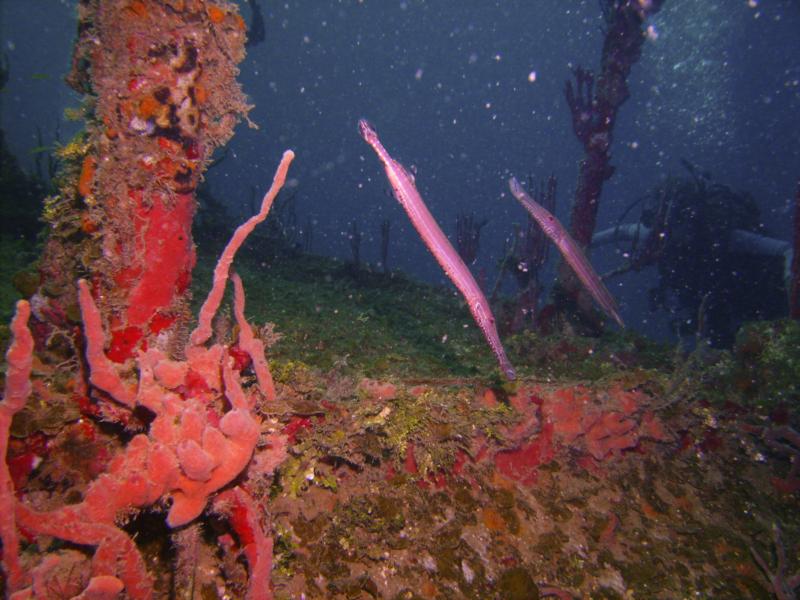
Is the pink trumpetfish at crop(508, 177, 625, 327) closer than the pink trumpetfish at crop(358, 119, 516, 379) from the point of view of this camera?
No

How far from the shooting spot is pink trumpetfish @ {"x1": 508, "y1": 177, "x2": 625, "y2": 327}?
4.30m

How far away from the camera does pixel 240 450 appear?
1.87 m

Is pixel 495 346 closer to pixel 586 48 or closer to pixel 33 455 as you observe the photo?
pixel 33 455

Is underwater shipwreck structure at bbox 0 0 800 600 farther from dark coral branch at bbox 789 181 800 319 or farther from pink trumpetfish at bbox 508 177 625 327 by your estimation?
dark coral branch at bbox 789 181 800 319

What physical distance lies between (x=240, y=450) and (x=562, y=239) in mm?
3900

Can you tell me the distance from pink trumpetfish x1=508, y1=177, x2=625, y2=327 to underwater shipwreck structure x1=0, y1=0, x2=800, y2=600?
1.44 metres

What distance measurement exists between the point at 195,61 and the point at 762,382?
661 centimetres

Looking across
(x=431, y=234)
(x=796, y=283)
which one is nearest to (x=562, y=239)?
(x=431, y=234)

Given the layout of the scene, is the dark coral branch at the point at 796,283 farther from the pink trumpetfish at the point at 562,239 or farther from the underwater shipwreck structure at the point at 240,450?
the underwater shipwreck structure at the point at 240,450

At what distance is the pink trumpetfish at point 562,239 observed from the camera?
4297mm

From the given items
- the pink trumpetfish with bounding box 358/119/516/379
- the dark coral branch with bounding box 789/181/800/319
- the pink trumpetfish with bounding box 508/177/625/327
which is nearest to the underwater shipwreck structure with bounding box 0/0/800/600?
the pink trumpetfish with bounding box 358/119/516/379

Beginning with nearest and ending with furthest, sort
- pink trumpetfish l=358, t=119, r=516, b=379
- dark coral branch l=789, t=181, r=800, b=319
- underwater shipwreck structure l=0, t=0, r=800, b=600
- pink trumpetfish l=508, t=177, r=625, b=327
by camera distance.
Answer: underwater shipwreck structure l=0, t=0, r=800, b=600
pink trumpetfish l=358, t=119, r=516, b=379
pink trumpetfish l=508, t=177, r=625, b=327
dark coral branch l=789, t=181, r=800, b=319

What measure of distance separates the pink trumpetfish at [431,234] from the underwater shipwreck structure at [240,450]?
77mm

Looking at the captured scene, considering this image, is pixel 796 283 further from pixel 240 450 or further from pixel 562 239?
pixel 240 450
